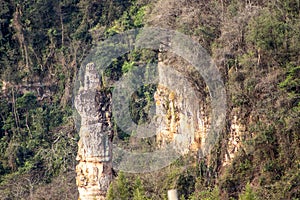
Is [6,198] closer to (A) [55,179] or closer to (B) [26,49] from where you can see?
(A) [55,179]

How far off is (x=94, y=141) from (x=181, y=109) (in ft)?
9.20

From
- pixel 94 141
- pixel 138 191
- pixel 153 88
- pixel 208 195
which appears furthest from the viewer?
pixel 153 88

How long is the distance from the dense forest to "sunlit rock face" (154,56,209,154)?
0.59 m

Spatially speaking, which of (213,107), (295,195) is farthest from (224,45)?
(295,195)

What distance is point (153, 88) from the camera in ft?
102

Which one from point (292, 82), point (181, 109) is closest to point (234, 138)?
point (292, 82)

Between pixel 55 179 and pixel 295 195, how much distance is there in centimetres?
1025

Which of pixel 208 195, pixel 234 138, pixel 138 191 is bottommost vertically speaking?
pixel 208 195

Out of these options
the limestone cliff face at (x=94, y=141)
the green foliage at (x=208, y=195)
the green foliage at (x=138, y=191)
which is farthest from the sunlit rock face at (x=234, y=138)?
the limestone cliff face at (x=94, y=141)

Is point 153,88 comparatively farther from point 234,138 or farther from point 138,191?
point 138,191

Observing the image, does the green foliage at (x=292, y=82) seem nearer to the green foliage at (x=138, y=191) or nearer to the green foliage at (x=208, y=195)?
the green foliage at (x=208, y=195)

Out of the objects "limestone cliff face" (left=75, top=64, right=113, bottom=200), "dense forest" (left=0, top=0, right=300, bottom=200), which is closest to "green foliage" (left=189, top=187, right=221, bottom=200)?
"dense forest" (left=0, top=0, right=300, bottom=200)

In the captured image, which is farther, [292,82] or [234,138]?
[234,138]

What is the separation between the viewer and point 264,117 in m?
22.5
